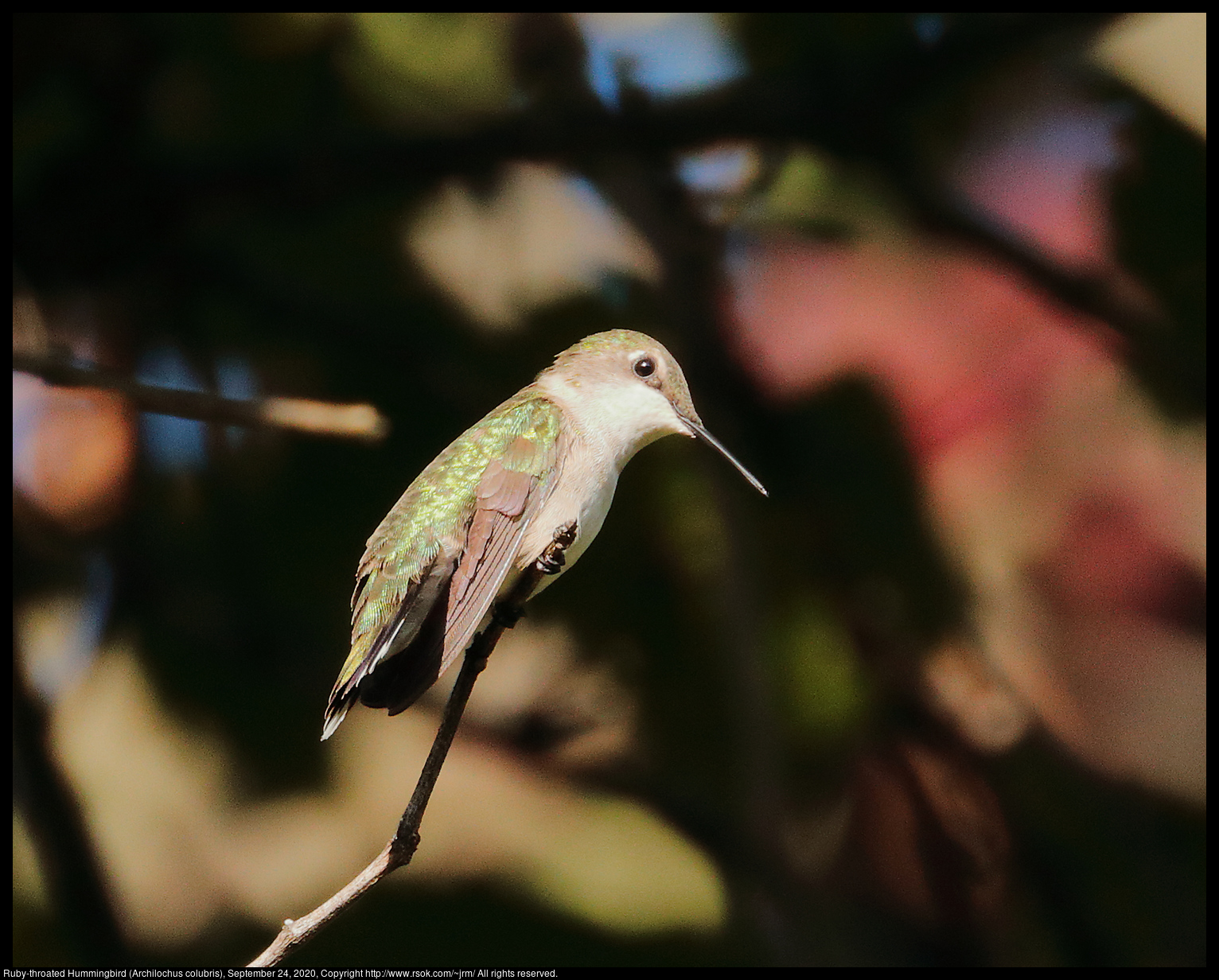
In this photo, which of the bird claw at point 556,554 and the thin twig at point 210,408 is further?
the thin twig at point 210,408

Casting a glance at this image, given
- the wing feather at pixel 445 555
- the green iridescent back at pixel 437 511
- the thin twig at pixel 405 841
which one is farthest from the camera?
the green iridescent back at pixel 437 511

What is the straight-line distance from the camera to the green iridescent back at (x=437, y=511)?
110cm

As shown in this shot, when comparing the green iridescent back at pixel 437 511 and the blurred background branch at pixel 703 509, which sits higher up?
the green iridescent back at pixel 437 511

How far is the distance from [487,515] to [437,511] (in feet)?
0.25

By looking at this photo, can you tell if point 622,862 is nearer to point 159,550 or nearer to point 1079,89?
point 159,550

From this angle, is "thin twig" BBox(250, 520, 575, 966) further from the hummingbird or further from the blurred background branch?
the blurred background branch

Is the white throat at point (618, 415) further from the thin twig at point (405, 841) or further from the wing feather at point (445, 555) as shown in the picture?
the thin twig at point (405, 841)

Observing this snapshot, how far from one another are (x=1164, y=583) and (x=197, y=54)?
3.25 meters

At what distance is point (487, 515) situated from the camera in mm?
1109

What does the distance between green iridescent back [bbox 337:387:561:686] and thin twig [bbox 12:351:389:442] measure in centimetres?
11

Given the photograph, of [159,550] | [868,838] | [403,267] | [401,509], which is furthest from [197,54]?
[868,838]

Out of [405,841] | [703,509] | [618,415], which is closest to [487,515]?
[618,415]

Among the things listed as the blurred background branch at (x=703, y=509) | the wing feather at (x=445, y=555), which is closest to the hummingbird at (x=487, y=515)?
the wing feather at (x=445, y=555)

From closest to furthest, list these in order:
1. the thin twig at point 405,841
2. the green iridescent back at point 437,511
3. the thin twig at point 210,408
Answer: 1. the thin twig at point 405,841
2. the green iridescent back at point 437,511
3. the thin twig at point 210,408
